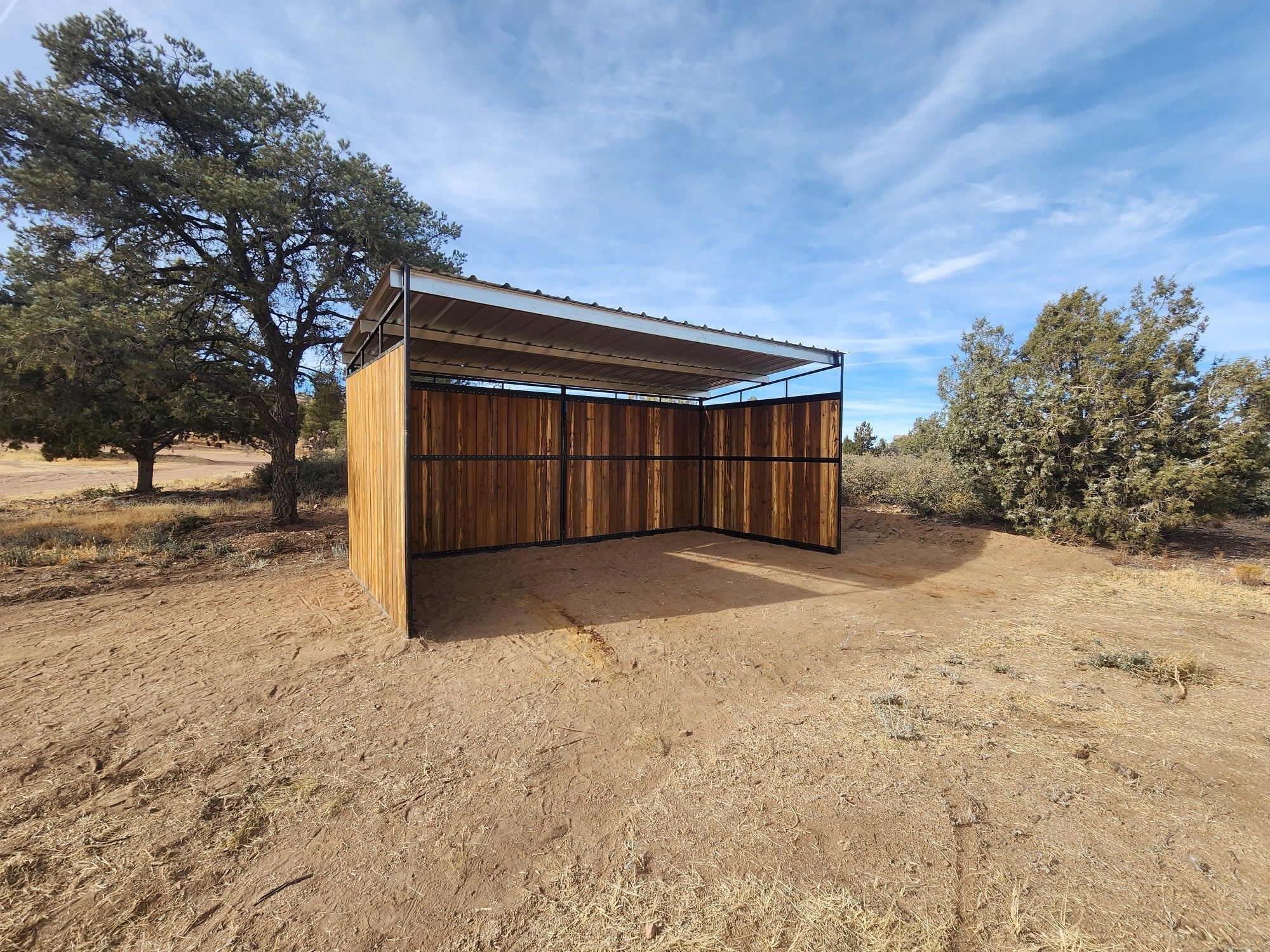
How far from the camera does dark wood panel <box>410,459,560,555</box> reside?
7184 millimetres

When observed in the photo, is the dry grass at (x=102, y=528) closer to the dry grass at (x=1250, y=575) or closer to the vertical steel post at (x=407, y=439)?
the vertical steel post at (x=407, y=439)

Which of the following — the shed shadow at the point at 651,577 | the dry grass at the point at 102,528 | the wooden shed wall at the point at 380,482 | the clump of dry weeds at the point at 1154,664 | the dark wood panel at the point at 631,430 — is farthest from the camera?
the dark wood panel at the point at 631,430

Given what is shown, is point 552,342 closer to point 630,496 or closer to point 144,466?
point 630,496

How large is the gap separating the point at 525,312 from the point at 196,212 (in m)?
7.55

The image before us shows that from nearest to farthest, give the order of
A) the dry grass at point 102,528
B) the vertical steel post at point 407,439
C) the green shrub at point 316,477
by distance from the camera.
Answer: the vertical steel post at point 407,439 < the dry grass at point 102,528 < the green shrub at point 316,477

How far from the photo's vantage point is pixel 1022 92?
24.5 feet

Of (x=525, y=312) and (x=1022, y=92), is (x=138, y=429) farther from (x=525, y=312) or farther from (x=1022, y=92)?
(x=1022, y=92)

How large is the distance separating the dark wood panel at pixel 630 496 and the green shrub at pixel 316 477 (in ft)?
25.6

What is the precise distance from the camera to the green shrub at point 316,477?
42.1 feet

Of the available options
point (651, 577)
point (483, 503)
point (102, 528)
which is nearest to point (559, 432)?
point (483, 503)

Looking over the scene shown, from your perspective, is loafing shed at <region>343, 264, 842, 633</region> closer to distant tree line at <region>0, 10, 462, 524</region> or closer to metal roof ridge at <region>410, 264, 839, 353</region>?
metal roof ridge at <region>410, 264, 839, 353</region>

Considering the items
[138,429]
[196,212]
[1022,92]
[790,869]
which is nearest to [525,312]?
[790,869]

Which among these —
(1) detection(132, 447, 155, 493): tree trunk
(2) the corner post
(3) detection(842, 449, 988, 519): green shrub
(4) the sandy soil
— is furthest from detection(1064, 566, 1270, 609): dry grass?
(4) the sandy soil

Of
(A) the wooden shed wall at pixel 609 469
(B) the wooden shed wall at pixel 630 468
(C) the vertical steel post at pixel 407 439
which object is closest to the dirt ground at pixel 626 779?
(C) the vertical steel post at pixel 407 439
